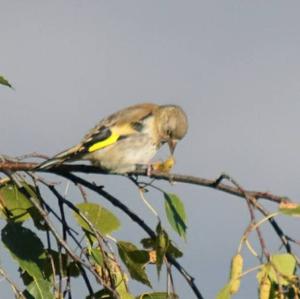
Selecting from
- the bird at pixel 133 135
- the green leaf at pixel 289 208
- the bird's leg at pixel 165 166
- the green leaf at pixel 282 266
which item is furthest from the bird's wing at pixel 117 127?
the green leaf at pixel 282 266

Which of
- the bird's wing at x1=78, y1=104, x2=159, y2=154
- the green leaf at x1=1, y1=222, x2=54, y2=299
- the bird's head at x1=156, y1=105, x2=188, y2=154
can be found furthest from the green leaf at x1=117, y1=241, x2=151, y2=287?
the bird's head at x1=156, y1=105, x2=188, y2=154

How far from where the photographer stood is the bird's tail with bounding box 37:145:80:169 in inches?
193

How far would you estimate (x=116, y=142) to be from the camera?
255 inches

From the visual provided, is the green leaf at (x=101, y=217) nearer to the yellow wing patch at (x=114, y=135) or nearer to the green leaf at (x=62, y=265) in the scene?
the green leaf at (x=62, y=265)

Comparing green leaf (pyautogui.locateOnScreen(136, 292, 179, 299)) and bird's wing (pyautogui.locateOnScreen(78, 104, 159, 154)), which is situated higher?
bird's wing (pyautogui.locateOnScreen(78, 104, 159, 154))

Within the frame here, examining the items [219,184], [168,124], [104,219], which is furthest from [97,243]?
[168,124]

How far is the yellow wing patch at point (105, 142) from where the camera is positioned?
6.17m

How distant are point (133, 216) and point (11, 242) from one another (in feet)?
1.56

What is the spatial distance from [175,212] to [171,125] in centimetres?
234

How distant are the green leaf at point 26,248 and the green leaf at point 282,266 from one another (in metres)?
1.09

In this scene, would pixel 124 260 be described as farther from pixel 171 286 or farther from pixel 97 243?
pixel 171 286

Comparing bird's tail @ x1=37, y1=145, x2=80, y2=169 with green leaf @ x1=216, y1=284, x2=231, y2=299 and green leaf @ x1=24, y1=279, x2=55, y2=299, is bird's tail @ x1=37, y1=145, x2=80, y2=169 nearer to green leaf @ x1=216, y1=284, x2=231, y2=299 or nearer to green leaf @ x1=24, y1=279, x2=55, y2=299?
green leaf @ x1=24, y1=279, x2=55, y2=299

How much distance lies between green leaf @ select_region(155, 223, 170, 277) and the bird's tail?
611 millimetres

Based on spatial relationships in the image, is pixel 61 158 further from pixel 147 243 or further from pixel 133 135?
pixel 133 135
